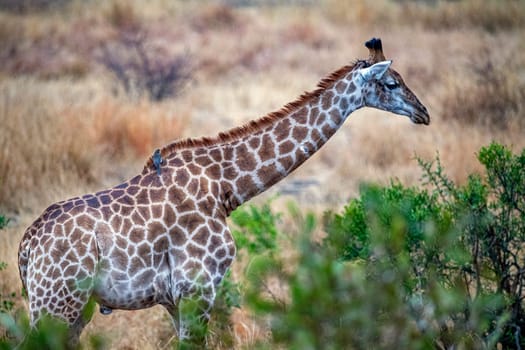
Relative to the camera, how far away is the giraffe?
4.60 meters

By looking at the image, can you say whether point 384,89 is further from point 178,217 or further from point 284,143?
point 178,217

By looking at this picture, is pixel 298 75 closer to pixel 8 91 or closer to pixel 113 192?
pixel 8 91

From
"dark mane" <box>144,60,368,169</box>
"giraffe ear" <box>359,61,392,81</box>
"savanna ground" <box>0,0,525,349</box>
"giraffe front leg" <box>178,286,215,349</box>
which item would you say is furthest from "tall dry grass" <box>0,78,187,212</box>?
"giraffe ear" <box>359,61,392,81</box>

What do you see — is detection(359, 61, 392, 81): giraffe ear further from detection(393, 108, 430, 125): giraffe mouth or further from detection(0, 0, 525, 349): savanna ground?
detection(0, 0, 525, 349): savanna ground

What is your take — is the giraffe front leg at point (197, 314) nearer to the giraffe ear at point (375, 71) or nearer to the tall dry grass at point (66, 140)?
the giraffe ear at point (375, 71)

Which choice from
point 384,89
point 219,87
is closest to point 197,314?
point 384,89

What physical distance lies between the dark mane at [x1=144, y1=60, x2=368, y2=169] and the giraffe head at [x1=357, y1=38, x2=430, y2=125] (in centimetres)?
12

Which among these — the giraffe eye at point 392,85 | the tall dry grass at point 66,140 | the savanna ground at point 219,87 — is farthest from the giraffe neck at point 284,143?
the tall dry grass at point 66,140

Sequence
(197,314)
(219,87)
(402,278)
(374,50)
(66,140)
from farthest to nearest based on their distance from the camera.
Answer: (219,87), (66,140), (374,50), (197,314), (402,278)

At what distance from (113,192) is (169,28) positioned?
14939 mm

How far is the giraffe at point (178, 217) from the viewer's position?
460 cm

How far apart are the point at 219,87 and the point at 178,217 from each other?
10.6 m

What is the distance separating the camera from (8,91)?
38.4 ft

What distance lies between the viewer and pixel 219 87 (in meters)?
15.3
